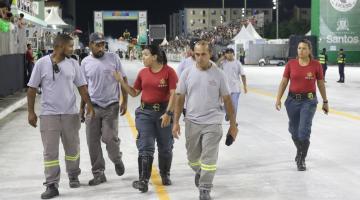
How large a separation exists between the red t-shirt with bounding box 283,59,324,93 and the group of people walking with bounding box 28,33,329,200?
1.91 m

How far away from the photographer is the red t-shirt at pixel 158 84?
7.36 meters

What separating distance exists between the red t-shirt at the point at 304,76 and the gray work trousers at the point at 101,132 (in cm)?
257

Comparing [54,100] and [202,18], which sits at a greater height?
[202,18]

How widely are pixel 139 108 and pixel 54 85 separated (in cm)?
101

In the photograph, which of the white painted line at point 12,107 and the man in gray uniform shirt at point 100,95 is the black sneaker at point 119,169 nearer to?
the man in gray uniform shirt at point 100,95

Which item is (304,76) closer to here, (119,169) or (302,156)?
(302,156)

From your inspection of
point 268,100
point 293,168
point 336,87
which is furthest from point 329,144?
point 336,87

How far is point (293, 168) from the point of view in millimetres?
8898

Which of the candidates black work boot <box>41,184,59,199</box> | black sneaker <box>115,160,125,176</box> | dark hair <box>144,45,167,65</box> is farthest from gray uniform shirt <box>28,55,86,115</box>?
black sneaker <box>115,160,125,176</box>

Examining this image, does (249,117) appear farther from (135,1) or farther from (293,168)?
(135,1)

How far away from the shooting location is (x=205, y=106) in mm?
6770

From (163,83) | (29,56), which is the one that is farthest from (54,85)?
(29,56)

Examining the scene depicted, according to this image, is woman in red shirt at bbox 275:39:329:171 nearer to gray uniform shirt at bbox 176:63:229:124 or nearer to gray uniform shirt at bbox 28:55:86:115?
gray uniform shirt at bbox 176:63:229:124

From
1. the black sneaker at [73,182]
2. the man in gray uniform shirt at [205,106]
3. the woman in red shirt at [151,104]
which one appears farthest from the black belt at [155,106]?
the black sneaker at [73,182]
